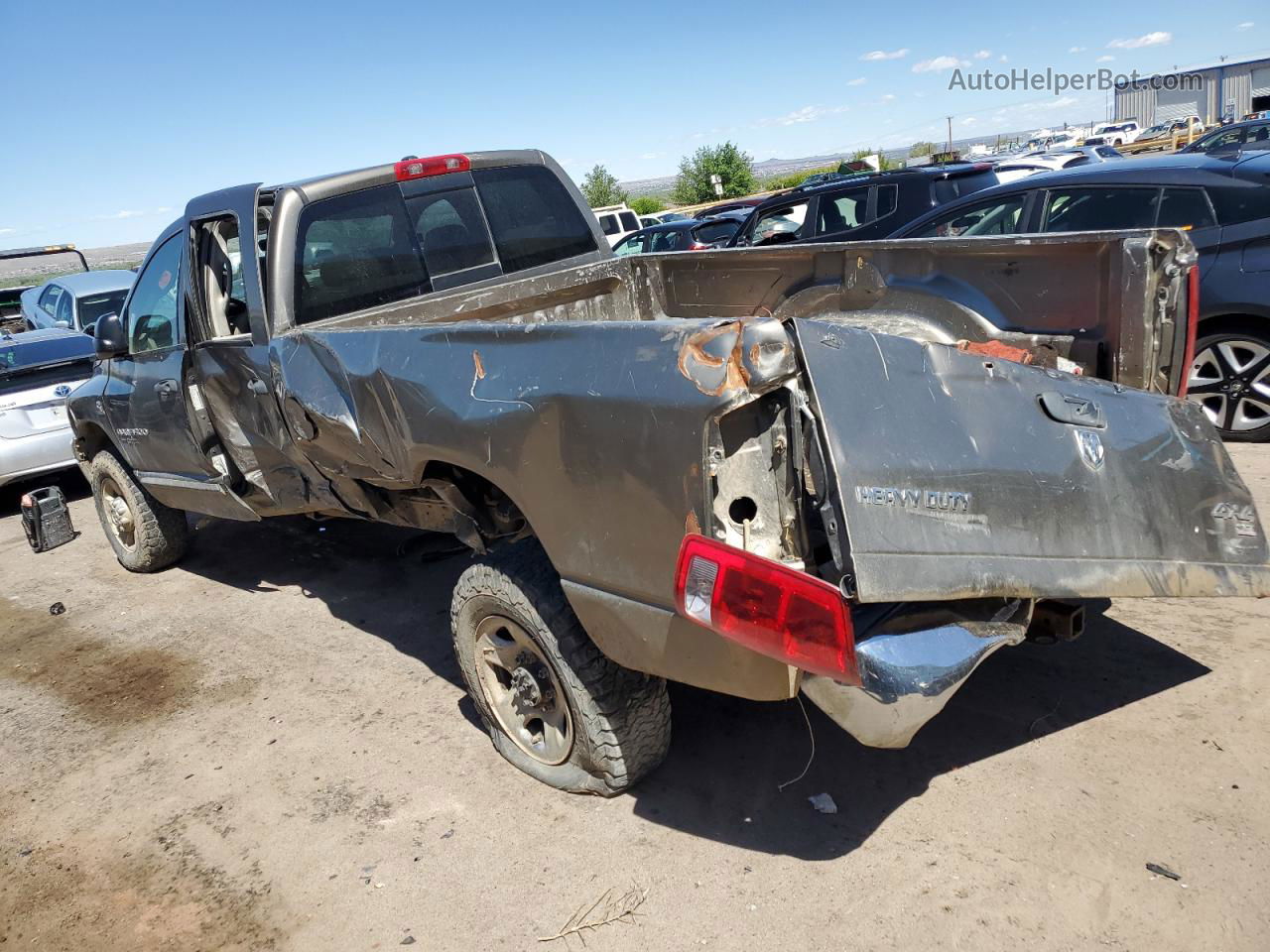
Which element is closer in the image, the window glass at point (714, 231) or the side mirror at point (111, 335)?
the side mirror at point (111, 335)

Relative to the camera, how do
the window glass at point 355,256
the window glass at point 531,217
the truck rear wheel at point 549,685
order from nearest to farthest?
the truck rear wheel at point 549,685
the window glass at point 355,256
the window glass at point 531,217

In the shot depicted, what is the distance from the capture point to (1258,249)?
568cm

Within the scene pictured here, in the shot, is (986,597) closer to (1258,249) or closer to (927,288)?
(927,288)

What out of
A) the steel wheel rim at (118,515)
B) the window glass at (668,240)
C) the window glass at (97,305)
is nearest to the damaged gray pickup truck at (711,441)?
the steel wheel rim at (118,515)

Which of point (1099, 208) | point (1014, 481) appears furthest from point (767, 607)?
point (1099, 208)

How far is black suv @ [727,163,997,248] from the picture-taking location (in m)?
9.75

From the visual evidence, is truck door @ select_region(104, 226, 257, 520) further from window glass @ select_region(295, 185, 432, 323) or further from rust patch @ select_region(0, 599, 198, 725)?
window glass @ select_region(295, 185, 432, 323)

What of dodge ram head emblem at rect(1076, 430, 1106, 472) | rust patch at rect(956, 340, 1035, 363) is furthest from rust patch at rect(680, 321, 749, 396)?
rust patch at rect(956, 340, 1035, 363)

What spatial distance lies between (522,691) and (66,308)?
11959 mm

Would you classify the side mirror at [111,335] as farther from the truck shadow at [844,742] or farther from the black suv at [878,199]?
the black suv at [878,199]

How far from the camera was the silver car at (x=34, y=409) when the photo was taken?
8.02m

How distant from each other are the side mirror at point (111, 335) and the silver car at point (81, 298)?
7284 mm

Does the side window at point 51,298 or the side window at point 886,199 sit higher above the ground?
the side window at point 51,298

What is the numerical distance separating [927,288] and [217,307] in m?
3.38
